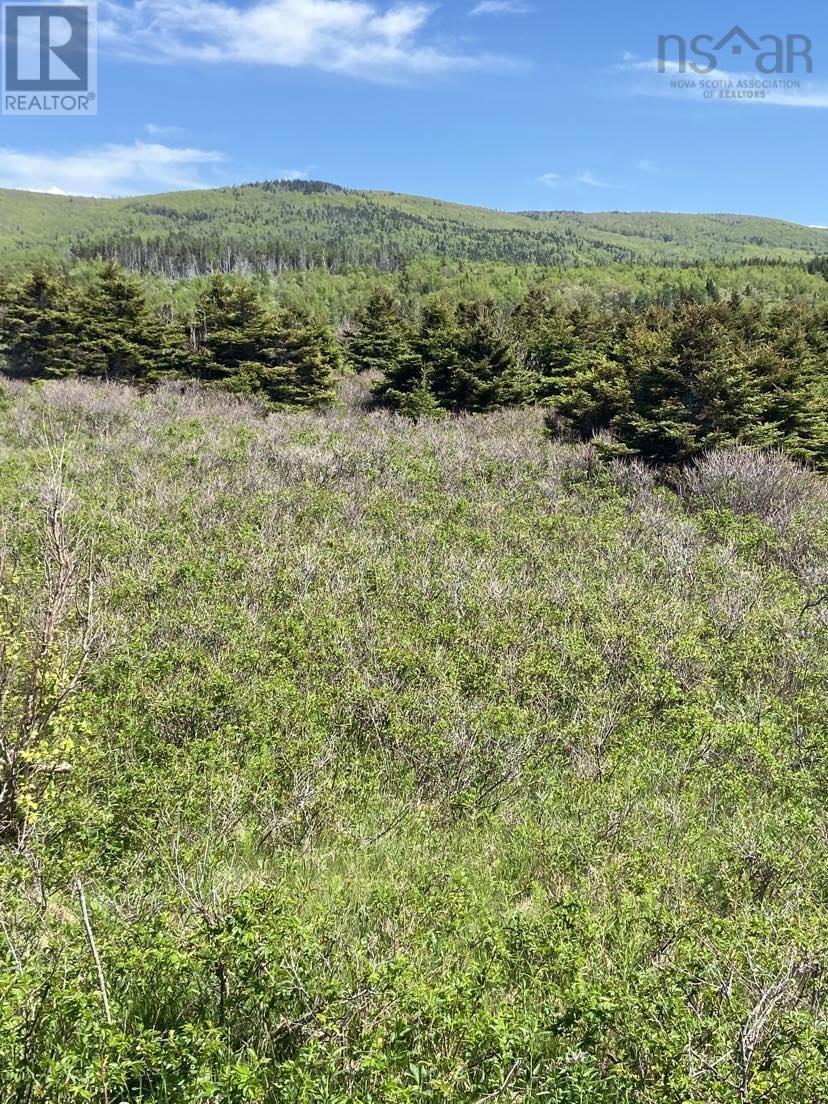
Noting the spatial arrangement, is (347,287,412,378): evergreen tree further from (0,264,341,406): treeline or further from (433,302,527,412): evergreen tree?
(433,302,527,412): evergreen tree

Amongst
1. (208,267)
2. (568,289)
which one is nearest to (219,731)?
(568,289)

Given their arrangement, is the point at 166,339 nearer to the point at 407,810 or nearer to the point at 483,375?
the point at 483,375

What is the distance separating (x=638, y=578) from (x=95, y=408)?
18663mm

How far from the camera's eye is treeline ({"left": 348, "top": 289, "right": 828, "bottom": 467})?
16016mm

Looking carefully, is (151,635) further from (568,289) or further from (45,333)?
(568,289)

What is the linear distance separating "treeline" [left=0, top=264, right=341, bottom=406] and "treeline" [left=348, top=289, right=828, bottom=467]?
3902mm

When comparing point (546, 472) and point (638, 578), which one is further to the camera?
point (546, 472)

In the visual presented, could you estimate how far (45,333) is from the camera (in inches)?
1168

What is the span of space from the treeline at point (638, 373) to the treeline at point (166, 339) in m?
3.90

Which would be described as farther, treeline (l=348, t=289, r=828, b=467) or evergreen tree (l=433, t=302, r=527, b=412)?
evergreen tree (l=433, t=302, r=527, b=412)

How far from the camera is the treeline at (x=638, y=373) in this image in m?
16.0

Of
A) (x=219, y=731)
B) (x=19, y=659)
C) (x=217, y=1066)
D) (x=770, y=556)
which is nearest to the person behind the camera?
(x=217, y=1066)

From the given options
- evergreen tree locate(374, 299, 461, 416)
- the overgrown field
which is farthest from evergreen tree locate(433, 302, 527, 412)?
the overgrown field

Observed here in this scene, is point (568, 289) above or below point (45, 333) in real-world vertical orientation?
above
